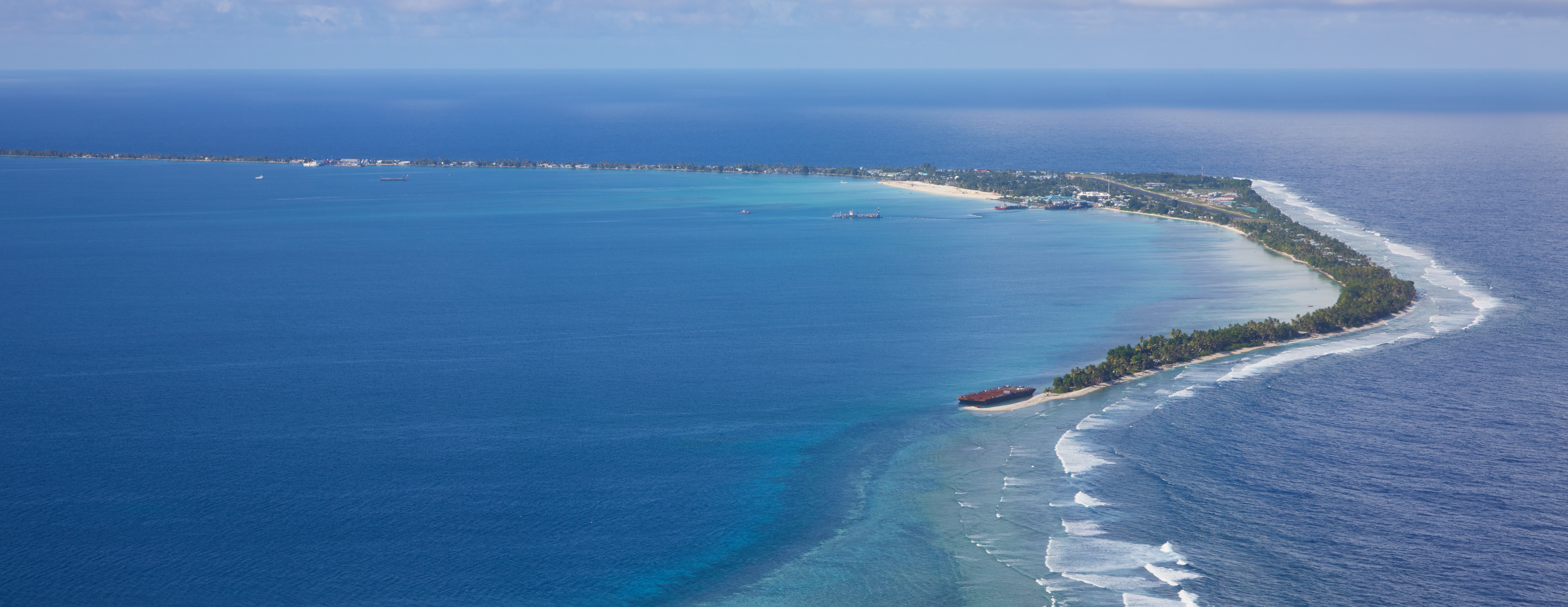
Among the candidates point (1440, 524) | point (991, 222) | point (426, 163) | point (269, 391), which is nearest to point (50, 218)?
point (426, 163)

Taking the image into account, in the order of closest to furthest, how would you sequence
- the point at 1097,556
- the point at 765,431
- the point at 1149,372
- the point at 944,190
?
the point at 1097,556, the point at 765,431, the point at 1149,372, the point at 944,190

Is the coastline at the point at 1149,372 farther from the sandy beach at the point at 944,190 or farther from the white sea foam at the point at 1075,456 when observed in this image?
the sandy beach at the point at 944,190

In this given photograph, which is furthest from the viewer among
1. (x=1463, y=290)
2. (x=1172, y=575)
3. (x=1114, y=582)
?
(x=1463, y=290)

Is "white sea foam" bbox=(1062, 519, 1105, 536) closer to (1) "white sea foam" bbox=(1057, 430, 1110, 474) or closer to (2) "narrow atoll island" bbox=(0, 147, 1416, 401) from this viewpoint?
(1) "white sea foam" bbox=(1057, 430, 1110, 474)

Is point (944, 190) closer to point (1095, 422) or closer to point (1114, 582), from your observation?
point (1095, 422)

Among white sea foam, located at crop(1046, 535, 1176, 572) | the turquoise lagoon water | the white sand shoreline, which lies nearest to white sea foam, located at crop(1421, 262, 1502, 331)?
the white sand shoreline

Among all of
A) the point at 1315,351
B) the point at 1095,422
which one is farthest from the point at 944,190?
the point at 1095,422
